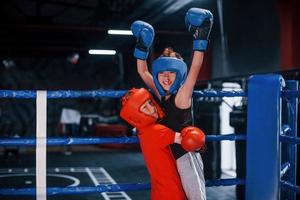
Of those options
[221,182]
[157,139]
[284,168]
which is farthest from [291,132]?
[157,139]

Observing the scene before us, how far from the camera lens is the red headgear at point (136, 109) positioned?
2057mm

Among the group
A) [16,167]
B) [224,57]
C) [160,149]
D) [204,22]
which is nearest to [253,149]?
[160,149]

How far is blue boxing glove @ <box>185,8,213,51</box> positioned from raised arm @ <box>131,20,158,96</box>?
31cm

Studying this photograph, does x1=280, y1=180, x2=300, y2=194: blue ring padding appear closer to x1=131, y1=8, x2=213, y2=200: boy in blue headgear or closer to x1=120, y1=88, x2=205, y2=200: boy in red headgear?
x1=131, y1=8, x2=213, y2=200: boy in blue headgear

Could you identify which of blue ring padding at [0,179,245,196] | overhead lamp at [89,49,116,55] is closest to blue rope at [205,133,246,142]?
blue ring padding at [0,179,245,196]

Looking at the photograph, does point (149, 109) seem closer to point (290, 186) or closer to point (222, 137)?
point (222, 137)

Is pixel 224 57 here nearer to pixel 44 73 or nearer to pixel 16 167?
pixel 16 167

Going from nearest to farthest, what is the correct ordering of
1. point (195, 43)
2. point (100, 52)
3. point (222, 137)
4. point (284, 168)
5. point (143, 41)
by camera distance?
1. point (195, 43)
2. point (143, 41)
3. point (222, 137)
4. point (284, 168)
5. point (100, 52)

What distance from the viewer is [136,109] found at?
206cm

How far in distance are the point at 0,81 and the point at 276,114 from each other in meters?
13.2

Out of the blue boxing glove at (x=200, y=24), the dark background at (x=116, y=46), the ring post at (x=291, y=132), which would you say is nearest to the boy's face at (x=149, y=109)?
the blue boxing glove at (x=200, y=24)

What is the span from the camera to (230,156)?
6.22 meters

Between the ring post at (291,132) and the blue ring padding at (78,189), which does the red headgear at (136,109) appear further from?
the ring post at (291,132)

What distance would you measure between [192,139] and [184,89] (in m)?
0.31
